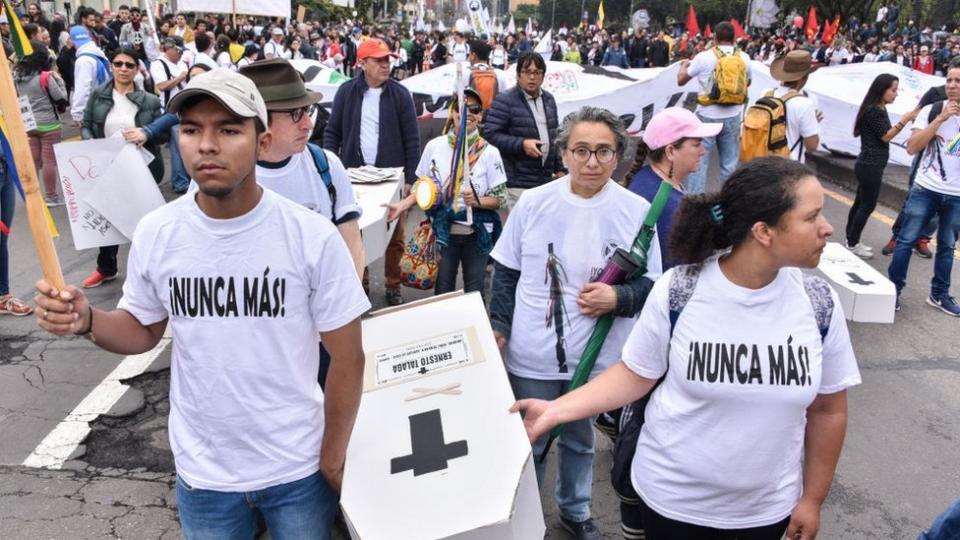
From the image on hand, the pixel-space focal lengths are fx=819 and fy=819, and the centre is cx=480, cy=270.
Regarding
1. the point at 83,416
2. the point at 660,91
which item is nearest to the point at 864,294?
the point at 83,416

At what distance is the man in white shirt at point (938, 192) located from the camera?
5.86 metres

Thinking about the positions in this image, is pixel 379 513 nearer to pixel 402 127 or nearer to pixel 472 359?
pixel 472 359

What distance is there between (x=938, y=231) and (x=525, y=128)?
326cm

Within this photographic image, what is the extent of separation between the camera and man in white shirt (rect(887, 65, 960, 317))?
5.86 m

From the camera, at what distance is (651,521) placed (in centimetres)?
231

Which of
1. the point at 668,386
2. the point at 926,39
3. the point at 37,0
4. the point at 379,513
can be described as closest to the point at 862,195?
the point at 668,386

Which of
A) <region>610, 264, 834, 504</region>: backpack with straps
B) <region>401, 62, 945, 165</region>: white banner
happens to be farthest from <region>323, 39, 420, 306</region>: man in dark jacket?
<region>401, 62, 945, 165</region>: white banner

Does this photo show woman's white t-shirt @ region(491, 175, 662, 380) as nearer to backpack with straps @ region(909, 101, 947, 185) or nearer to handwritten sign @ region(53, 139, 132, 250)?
handwritten sign @ region(53, 139, 132, 250)

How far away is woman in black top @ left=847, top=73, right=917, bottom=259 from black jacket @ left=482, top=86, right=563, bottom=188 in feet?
10.00

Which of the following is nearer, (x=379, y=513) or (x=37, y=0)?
(x=379, y=513)

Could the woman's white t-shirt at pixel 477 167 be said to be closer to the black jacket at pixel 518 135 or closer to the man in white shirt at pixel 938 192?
the black jacket at pixel 518 135

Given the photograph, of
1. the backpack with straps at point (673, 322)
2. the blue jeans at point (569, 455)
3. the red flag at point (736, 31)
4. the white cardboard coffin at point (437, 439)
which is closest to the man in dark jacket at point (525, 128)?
the blue jeans at point (569, 455)

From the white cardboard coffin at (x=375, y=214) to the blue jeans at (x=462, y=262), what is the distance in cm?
Answer: 40

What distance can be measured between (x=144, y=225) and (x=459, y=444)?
1002 mm
